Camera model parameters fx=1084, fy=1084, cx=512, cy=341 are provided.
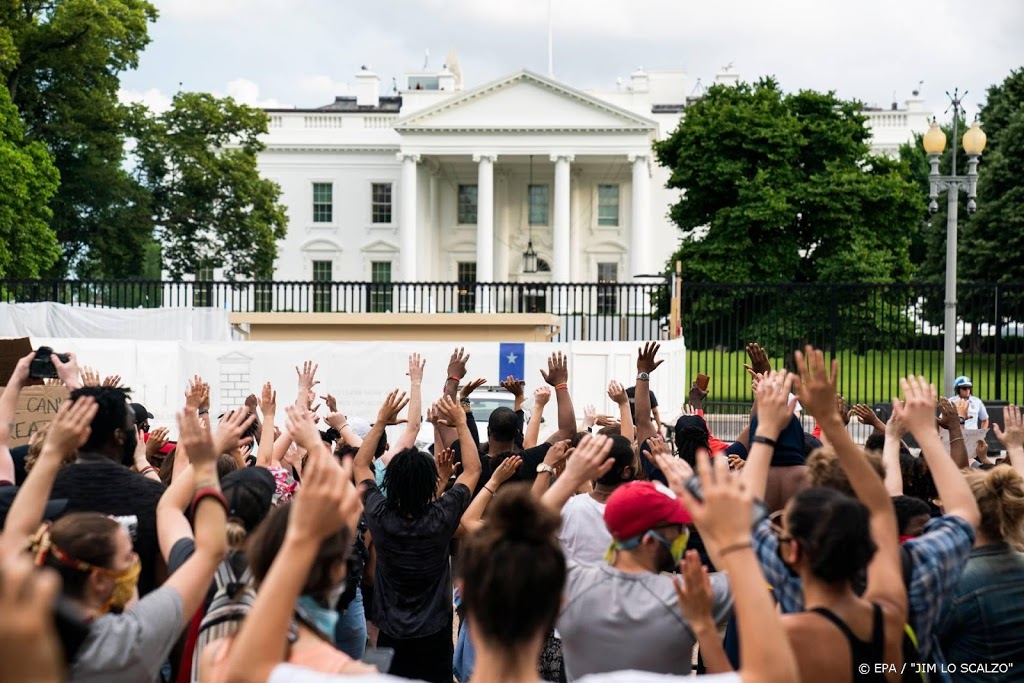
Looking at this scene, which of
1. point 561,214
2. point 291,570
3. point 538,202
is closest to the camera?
point 291,570

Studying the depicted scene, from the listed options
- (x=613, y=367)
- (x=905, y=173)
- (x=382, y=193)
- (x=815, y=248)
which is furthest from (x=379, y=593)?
(x=382, y=193)

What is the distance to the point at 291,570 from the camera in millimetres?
2363

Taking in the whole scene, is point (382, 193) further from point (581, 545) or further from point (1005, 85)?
point (581, 545)

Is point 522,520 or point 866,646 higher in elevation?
point 522,520

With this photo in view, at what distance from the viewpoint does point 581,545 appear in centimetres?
441

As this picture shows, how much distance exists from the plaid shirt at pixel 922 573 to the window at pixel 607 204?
58.8 meters

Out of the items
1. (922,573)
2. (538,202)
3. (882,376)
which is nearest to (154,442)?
(922,573)

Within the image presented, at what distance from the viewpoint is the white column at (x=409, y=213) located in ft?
189

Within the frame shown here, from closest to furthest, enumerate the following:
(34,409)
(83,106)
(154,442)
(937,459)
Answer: (937,459) < (154,442) < (34,409) < (83,106)

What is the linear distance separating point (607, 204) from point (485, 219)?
868cm

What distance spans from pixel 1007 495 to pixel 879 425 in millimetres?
2338

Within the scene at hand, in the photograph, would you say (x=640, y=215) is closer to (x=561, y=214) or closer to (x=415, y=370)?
(x=561, y=214)

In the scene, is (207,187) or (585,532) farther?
(207,187)

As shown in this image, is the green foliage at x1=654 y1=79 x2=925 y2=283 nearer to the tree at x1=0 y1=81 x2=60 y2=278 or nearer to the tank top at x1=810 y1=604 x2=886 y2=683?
the tree at x1=0 y1=81 x2=60 y2=278
